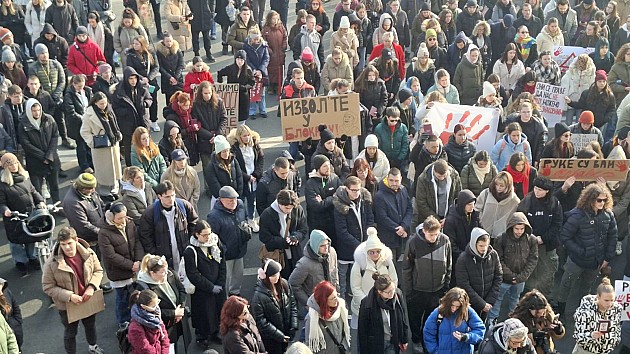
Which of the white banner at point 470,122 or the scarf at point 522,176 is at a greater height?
the white banner at point 470,122

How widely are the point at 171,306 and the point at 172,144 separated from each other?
Answer: 149 inches

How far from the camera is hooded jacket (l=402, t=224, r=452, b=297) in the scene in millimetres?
9367

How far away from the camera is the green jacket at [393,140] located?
12.5 metres

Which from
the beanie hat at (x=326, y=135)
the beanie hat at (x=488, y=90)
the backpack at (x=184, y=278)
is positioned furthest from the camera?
the beanie hat at (x=488, y=90)

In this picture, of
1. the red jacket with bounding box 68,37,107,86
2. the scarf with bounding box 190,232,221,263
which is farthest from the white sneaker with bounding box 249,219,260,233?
the red jacket with bounding box 68,37,107,86

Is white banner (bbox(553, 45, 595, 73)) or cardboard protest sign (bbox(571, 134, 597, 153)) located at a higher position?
white banner (bbox(553, 45, 595, 73))

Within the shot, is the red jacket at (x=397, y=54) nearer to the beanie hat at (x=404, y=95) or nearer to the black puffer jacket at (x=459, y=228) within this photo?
the beanie hat at (x=404, y=95)

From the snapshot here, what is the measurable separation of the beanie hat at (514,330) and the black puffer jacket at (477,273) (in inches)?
56.6

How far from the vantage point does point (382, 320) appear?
8734 mm

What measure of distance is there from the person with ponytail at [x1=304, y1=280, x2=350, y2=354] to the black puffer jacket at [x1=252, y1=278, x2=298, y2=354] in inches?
16.1

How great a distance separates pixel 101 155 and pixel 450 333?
6.44 meters

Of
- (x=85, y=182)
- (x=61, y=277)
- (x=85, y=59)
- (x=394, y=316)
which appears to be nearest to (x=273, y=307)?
(x=394, y=316)

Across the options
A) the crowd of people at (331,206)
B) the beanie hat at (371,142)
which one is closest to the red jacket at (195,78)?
the crowd of people at (331,206)

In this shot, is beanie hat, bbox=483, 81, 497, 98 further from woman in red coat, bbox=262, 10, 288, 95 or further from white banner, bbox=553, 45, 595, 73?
woman in red coat, bbox=262, 10, 288, 95
